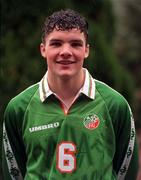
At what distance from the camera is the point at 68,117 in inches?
140

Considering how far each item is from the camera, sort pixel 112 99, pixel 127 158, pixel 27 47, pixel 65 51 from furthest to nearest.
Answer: pixel 27 47 < pixel 127 158 < pixel 112 99 < pixel 65 51

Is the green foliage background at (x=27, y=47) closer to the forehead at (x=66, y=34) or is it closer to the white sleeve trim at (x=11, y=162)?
the white sleeve trim at (x=11, y=162)

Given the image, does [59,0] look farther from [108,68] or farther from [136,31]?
[136,31]

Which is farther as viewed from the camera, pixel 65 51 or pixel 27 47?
pixel 27 47

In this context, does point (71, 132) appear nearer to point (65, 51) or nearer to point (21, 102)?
point (21, 102)

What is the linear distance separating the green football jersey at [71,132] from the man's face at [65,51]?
0.64 ft

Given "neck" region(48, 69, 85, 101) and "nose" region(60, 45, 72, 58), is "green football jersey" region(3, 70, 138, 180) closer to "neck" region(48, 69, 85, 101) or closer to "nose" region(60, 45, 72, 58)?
"neck" region(48, 69, 85, 101)

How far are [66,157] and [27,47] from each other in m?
4.34

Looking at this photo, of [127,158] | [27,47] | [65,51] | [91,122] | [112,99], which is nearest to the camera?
[65,51]

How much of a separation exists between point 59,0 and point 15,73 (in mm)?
1193

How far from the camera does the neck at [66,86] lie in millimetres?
3611

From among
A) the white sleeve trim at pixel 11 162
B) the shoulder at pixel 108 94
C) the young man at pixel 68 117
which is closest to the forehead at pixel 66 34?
the young man at pixel 68 117

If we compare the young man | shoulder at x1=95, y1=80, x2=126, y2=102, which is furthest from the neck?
shoulder at x1=95, y1=80, x2=126, y2=102


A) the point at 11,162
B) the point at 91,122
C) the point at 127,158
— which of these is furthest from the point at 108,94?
the point at 11,162
